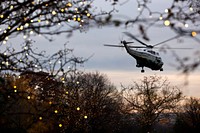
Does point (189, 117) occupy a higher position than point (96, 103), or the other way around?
point (96, 103)

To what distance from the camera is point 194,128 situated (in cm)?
3825

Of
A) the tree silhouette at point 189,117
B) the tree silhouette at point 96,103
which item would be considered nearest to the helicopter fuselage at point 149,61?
the tree silhouette at point 96,103

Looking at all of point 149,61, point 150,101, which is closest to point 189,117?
point 150,101

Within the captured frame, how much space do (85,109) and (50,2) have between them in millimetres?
27088

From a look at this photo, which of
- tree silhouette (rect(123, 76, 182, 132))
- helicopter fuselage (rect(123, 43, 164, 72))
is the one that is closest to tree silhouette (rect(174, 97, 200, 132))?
tree silhouette (rect(123, 76, 182, 132))

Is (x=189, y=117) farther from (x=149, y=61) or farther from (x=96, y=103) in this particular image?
(x=149, y=61)

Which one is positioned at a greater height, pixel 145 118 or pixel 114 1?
pixel 114 1

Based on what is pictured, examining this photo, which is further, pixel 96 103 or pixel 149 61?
pixel 96 103

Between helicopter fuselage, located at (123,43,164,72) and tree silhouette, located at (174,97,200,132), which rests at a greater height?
helicopter fuselage, located at (123,43,164,72)

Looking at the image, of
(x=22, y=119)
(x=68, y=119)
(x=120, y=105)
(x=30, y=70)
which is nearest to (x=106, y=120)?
(x=120, y=105)

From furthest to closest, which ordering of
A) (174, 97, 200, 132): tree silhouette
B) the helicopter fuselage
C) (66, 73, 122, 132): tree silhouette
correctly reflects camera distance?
(174, 97, 200, 132): tree silhouette, (66, 73, 122, 132): tree silhouette, the helicopter fuselage

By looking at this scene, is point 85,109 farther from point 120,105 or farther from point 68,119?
point 120,105

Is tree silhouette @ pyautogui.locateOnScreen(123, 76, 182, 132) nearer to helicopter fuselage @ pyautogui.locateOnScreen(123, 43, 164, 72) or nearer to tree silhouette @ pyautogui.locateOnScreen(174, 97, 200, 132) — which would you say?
tree silhouette @ pyautogui.locateOnScreen(174, 97, 200, 132)

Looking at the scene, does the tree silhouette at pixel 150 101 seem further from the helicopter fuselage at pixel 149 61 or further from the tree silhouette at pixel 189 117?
the helicopter fuselage at pixel 149 61
